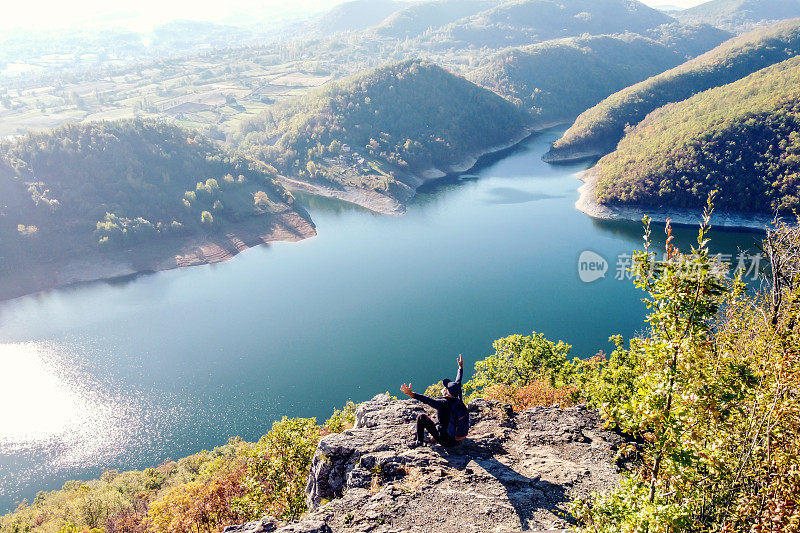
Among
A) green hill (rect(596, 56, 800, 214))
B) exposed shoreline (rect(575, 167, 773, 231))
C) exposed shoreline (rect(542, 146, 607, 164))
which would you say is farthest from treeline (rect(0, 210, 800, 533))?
exposed shoreline (rect(542, 146, 607, 164))

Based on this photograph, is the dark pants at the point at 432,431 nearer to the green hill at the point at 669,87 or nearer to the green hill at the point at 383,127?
the green hill at the point at 383,127

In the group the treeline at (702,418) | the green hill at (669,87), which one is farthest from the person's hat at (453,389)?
the green hill at (669,87)

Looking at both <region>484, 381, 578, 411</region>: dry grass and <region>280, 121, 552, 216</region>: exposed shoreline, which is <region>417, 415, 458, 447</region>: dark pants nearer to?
<region>484, 381, 578, 411</region>: dry grass

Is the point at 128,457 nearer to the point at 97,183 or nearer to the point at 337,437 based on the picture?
the point at 337,437

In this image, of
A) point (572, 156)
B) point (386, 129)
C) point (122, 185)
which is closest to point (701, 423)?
point (122, 185)

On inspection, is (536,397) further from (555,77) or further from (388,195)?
(555,77)

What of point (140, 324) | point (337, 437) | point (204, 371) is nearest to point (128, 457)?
point (204, 371)
